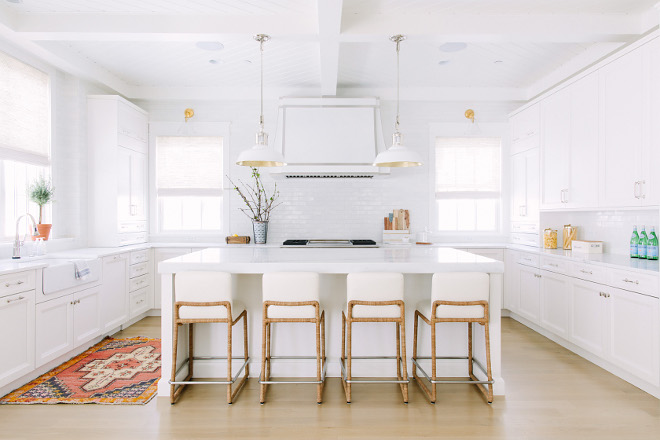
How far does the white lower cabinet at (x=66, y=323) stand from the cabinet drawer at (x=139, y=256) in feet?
2.43

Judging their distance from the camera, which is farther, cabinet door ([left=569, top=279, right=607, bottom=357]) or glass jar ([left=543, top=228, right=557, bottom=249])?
glass jar ([left=543, top=228, right=557, bottom=249])

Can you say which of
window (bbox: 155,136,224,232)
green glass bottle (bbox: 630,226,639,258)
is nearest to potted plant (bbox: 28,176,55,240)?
window (bbox: 155,136,224,232)

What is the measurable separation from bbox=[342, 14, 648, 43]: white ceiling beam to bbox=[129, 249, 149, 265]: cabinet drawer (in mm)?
3573

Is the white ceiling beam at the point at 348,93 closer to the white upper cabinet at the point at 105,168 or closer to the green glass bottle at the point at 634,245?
the white upper cabinet at the point at 105,168

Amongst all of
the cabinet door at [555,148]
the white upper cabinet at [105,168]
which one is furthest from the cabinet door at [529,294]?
the white upper cabinet at [105,168]

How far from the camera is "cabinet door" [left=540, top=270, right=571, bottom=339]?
3.84 meters

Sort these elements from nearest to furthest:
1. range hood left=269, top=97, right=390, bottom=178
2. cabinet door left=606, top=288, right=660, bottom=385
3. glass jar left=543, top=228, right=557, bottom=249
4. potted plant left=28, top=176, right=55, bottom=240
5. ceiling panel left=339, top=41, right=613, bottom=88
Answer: cabinet door left=606, top=288, right=660, bottom=385, potted plant left=28, top=176, right=55, bottom=240, ceiling panel left=339, top=41, right=613, bottom=88, glass jar left=543, top=228, right=557, bottom=249, range hood left=269, top=97, right=390, bottom=178

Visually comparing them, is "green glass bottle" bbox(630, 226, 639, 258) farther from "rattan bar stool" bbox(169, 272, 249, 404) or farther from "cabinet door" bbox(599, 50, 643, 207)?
"rattan bar stool" bbox(169, 272, 249, 404)

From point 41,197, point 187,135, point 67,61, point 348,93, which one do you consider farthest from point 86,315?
point 348,93

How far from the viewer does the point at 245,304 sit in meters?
3.17

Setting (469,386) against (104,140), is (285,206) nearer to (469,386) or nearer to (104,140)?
(104,140)

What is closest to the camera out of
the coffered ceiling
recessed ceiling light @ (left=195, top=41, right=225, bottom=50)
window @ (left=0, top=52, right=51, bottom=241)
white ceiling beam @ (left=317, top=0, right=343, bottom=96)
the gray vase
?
white ceiling beam @ (left=317, top=0, right=343, bottom=96)

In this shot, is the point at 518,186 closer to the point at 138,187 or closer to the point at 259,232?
the point at 259,232

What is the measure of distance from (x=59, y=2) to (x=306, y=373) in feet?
12.5
